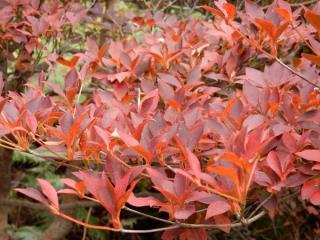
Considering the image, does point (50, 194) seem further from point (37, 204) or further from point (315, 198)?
point (37, 204)

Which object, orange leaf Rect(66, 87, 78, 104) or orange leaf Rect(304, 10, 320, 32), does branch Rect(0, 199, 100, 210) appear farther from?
orange leaf Rect(304, 10, 320, 32)

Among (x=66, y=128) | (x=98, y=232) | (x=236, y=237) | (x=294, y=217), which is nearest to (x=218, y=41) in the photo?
(x=66, y=128)

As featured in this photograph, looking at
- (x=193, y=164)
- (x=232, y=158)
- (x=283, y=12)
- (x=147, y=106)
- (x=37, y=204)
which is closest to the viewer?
(x=232, y=158)

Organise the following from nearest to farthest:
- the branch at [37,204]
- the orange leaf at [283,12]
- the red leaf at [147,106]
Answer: the orange leaf at [283,12]
the red leaf at [147,106]
the branch at [37,204]

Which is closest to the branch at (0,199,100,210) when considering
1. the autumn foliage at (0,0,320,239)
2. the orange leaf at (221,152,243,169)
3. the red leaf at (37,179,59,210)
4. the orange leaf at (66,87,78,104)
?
the autumn foliage at (0,0,320,239)

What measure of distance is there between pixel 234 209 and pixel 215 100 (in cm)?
64

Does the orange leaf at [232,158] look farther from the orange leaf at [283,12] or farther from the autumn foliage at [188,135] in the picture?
the orange leaf at [283,12]

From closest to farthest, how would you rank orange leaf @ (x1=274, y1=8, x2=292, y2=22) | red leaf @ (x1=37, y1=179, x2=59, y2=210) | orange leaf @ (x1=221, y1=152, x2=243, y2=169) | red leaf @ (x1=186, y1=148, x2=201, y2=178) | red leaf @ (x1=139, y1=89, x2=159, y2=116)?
orange leaf @ (x1=221, y1=152, x2=243, y2=169)
red leaf @ (x1=186, y1=148, x2=201, y2=178)
red leaf @ (x1=37, y1=179, x2=59, y2=210)
orange leaf @ (x1=274, y1=8, x2=292, y2=22)
red leaf @ (x1=139, y1=89, x2=159, y2=116)

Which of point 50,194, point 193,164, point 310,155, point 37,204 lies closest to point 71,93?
point 50,194

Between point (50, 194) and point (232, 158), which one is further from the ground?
point (232, 158)

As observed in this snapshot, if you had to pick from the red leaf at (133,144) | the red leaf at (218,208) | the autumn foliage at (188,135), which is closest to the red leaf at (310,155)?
the autumn foliage at (188,135)

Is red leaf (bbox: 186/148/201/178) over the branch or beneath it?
over

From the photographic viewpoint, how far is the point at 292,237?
133 inches

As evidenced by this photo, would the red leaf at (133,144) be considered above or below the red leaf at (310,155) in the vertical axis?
above
